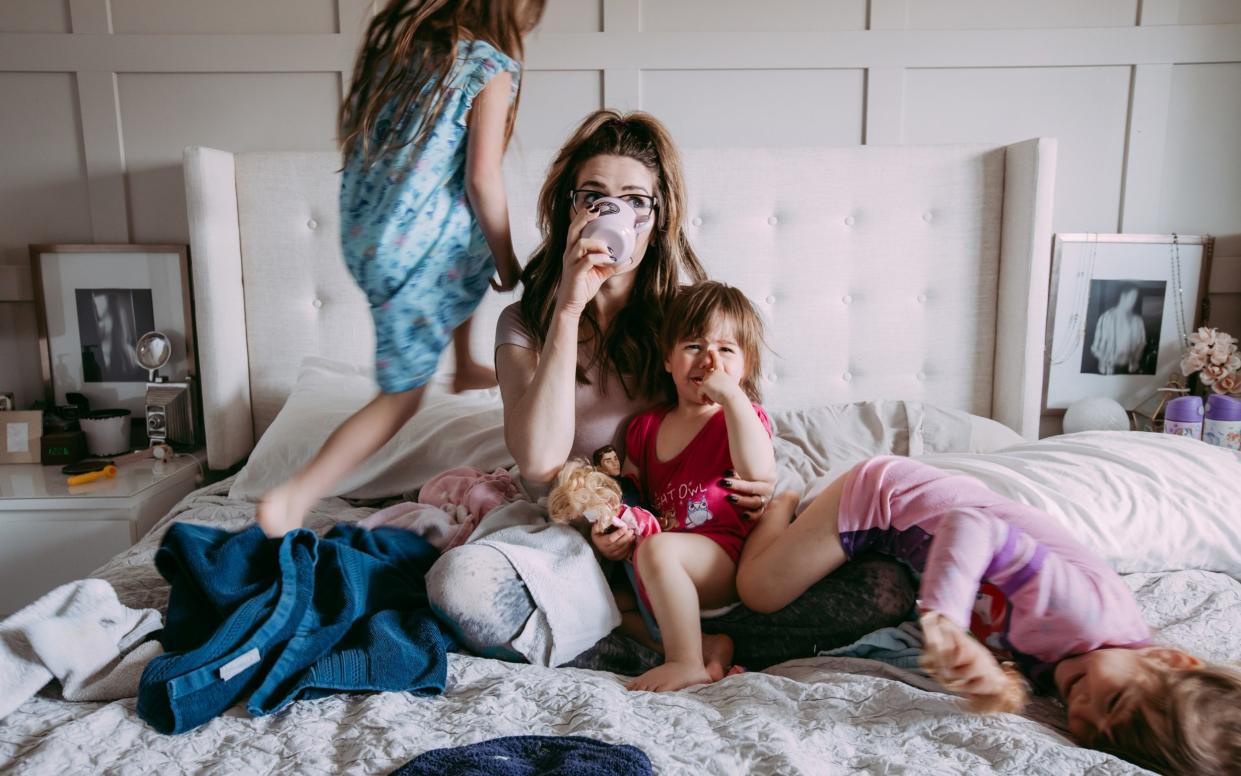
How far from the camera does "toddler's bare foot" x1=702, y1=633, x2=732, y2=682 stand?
3.34ft

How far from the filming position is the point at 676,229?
1246 millimetres

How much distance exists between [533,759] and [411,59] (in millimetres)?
875

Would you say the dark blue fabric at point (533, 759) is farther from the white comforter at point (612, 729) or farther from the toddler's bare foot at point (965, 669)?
the toddler's bare foot at point (965, 669)

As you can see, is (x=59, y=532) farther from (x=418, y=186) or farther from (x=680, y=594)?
(x=680, y=594)

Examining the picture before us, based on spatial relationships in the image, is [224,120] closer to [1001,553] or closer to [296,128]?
[296,128]

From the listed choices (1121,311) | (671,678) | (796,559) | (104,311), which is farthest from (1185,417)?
(104,311)

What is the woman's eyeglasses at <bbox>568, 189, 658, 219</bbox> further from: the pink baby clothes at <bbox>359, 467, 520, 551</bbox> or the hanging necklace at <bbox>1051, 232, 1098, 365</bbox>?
the hanging necklace at <bbox>1051, 232, 1098, 365</bbox>

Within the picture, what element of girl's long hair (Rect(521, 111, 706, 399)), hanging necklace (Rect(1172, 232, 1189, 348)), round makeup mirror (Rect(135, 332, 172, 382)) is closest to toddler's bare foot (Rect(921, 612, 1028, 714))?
girl's long hair (Rect(521, 111, 706, 399))

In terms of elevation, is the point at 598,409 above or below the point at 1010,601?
above

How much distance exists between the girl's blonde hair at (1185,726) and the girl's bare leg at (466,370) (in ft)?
3.28

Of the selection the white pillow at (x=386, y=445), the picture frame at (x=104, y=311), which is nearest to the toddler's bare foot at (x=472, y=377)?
→ the white pillow at (x=386, y=445)

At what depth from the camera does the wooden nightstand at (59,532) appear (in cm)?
167

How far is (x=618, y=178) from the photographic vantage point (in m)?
1.15

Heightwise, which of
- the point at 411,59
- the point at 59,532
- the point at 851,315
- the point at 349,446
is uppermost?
the point at 411,59
